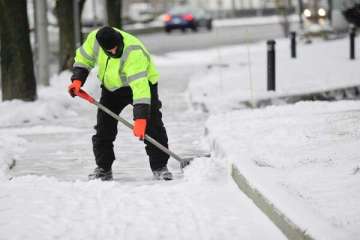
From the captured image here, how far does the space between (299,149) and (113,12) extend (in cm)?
1626

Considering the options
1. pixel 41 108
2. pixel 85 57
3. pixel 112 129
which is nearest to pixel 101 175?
pixel 112 129

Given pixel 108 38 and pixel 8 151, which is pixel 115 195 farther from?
pixel 8 151

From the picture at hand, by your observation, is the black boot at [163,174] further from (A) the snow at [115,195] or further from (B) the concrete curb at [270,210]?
(B) the concrete curb at [270,210]

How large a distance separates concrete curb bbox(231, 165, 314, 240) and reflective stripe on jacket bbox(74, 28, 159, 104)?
40.9 inches

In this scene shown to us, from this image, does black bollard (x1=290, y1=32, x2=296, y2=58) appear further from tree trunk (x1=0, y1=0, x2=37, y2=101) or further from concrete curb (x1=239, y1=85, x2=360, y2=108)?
tree trunk (x1=0, y1=0, x2=37, y2=101)

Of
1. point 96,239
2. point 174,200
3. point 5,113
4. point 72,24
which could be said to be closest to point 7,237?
point 96,239

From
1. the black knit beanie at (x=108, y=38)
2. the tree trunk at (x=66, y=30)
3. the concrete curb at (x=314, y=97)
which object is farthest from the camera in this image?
the tree trunk at (x=66, y=30)

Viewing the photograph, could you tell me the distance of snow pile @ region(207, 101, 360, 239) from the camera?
5543 millimetres

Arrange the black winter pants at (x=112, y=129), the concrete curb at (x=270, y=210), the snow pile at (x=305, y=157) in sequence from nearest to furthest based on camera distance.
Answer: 1. the concrete curb at (x=270, y=210)
2. the snow pile at (x=305, y=157)
3. the black winter pants at (x=112, y=129)

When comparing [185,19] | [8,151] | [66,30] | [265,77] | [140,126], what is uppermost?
[140,126]

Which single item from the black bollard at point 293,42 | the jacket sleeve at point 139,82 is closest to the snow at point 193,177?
the jacket sleeve at point 139,82

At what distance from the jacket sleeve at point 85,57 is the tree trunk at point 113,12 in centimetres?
1572

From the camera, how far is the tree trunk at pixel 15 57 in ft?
45.3

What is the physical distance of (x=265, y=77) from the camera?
1700 centimetres
